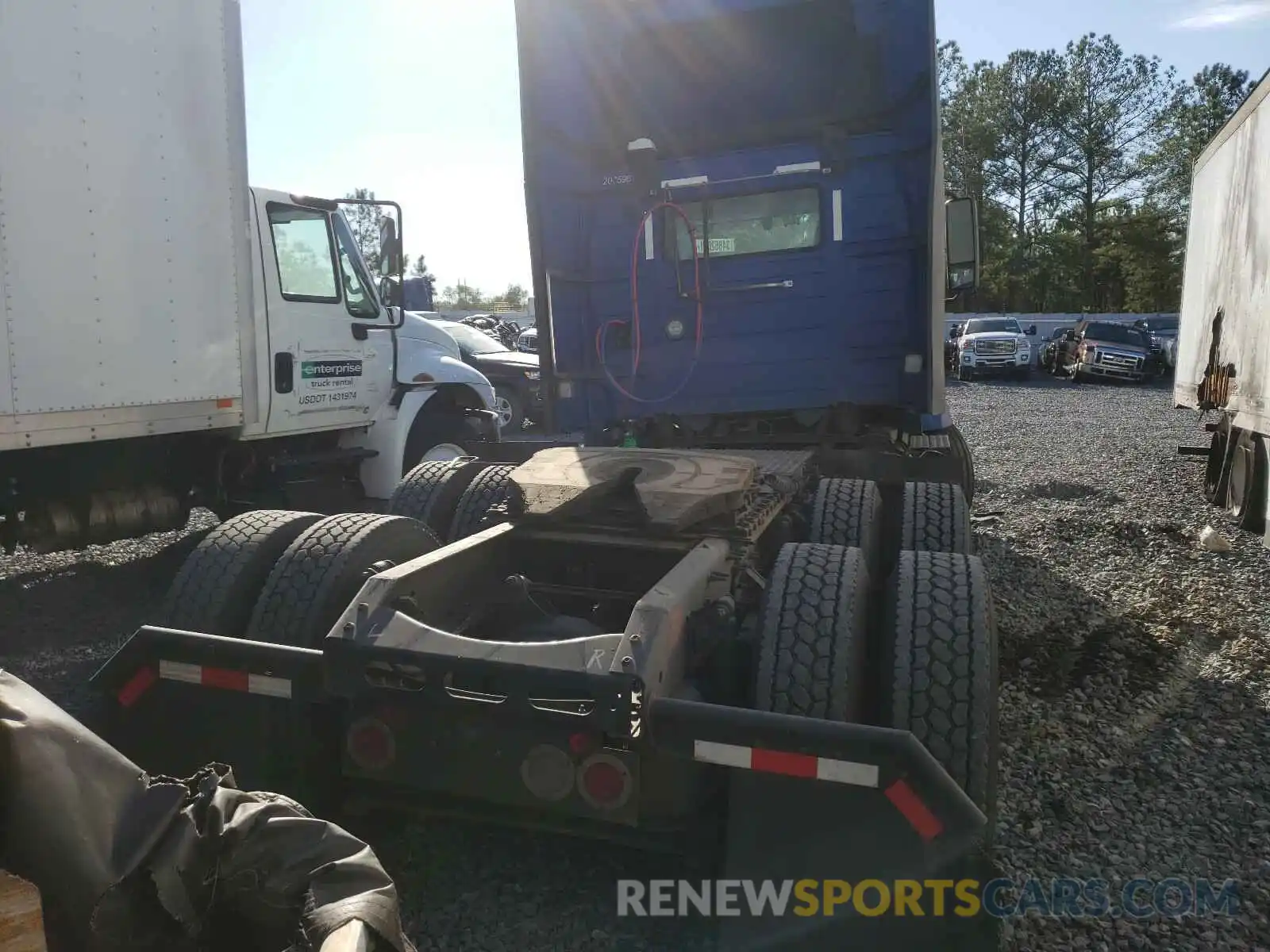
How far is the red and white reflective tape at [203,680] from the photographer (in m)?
2.76

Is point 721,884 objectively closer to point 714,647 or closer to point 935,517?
point 714,647

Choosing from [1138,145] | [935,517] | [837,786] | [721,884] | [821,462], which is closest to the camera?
[837,786]

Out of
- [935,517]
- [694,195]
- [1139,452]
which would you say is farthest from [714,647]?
[1139,452]

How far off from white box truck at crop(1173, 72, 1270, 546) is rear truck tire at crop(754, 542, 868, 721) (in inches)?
223

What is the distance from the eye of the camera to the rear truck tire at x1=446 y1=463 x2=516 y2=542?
4.69 m

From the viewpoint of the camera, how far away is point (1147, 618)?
18.4 ft

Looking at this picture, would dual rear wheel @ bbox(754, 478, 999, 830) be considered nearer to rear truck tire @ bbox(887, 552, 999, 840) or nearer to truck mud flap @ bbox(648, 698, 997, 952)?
rear truck tire @ bbox(887, 552, 999, 840)

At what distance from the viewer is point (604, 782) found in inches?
97.7

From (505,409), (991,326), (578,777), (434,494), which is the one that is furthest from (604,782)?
(991,326)

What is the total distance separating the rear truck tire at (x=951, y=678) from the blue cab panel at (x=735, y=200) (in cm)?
305

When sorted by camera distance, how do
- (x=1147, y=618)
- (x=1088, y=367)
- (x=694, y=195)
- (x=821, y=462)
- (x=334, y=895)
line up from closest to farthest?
1. (x=334, y=895)
2. (x=821, y=462)
3. (x=1147, y=618)
4. (x=694, y=195)
5. (x=1088, y=367)

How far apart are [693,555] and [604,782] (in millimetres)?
946

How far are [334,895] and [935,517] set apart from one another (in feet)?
11.3

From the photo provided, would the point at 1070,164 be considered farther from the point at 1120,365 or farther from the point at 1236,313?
the point at 1236,313
